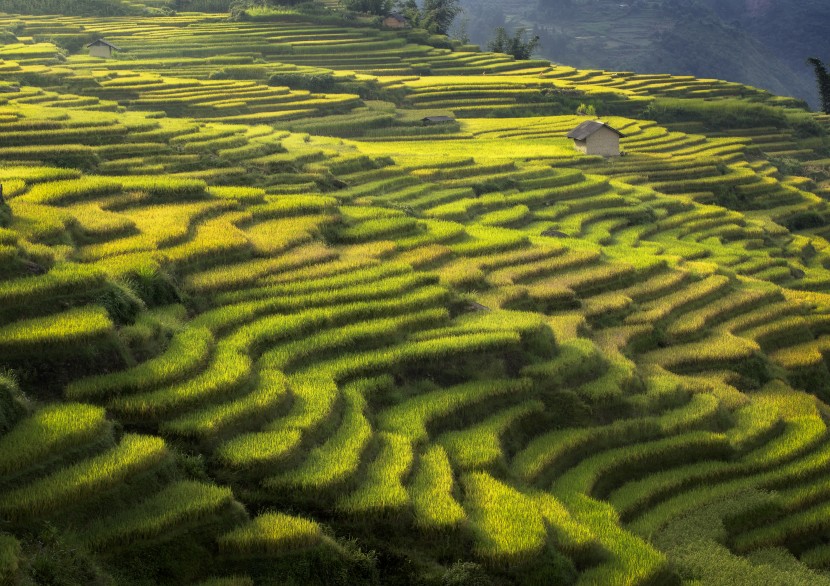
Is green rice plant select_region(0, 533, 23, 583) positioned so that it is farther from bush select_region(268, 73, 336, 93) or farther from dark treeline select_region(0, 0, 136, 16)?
dark treeline select_region(0, 0, 136, 16)

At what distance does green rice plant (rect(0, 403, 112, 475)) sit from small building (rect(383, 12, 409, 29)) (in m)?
47.8

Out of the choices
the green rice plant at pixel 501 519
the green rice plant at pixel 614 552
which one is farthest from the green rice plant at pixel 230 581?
the green rice plant at pixel 614 552

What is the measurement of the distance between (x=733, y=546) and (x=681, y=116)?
3847 cm

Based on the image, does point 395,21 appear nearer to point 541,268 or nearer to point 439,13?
point 439,13

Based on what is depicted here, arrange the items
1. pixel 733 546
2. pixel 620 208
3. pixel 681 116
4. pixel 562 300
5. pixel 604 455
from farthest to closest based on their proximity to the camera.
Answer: pixel 681 116 → pixel 620 208 → pixel 562 300 → pixel 604 455 → pixel 733 546

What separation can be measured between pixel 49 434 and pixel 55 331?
1.64 meters

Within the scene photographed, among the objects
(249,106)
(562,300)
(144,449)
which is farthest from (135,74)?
(144,449)

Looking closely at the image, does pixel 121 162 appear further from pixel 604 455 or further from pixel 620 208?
pixel 620 208

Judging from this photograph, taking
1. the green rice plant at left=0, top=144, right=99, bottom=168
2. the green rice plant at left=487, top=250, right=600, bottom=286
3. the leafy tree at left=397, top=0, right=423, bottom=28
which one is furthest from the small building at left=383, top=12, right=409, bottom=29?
the green rice plant at left=487, top=250, right=600, bottom=286

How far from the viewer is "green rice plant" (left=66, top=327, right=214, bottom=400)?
8.81m

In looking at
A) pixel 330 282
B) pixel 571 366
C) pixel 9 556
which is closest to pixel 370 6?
pixel 330 282

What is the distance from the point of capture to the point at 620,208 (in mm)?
25109

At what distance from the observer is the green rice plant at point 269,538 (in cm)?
766

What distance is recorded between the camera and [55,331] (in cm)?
906
